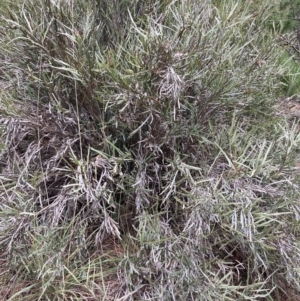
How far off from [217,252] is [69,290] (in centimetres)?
64

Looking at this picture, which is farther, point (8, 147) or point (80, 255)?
point (8, 147)

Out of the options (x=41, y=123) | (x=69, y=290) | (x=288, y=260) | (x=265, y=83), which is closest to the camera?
(x=69, y=290)

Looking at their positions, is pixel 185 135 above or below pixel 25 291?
above

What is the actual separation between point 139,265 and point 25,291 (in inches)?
18.4

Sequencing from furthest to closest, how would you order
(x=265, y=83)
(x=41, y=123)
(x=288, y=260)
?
(x=265, y=83) < (x=41, y=123) < (x=288, y=260)

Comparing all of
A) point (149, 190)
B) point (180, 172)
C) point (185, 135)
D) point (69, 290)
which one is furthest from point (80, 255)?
point (185, 135)

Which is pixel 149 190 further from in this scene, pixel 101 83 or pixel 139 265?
pixel 101 83

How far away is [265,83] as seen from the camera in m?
2.38

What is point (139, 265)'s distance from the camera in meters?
1.88

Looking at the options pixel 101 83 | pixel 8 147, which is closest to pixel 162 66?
pixel 101 83

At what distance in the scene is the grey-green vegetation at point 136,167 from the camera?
1.87 m

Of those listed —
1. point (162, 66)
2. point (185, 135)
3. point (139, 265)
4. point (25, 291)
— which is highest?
point (162, 66)

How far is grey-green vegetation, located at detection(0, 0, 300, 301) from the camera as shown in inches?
73.7

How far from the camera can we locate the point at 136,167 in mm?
2100
